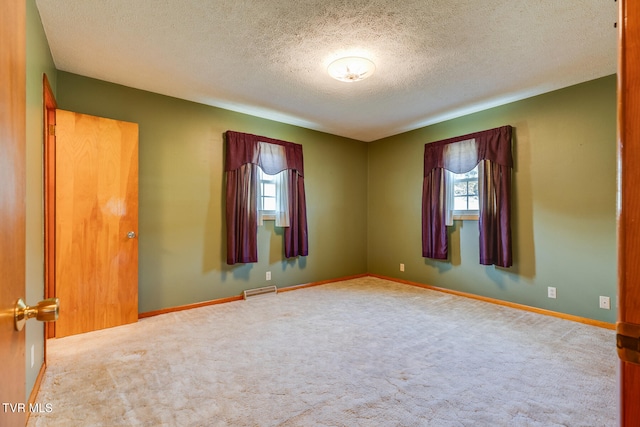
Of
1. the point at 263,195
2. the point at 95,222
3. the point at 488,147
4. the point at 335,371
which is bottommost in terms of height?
the point at 335,371

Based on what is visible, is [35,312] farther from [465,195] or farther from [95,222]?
[465,195]

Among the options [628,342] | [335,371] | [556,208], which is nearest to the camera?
[628,342]

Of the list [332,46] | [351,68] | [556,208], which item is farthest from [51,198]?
[556,208]

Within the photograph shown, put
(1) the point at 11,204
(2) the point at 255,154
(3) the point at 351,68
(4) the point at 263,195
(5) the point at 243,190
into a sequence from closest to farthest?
(1) the point at 11,204 < (3) the point at 351,68 < (5) the point at 243,190 < (2) the point at 255,154 < (4) the point at 263,195

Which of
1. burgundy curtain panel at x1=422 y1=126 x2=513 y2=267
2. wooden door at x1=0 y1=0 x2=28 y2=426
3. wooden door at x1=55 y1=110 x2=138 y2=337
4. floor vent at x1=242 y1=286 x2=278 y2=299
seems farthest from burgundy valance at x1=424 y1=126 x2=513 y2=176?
wooden door at x1=0 y1=0 x2=28 y2=426

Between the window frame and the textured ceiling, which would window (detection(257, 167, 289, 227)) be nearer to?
the window frame

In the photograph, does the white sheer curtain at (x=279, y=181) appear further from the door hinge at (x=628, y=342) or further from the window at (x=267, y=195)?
the door hinge at (x=628, y=342)

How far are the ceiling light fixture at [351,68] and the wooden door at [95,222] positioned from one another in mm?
2093

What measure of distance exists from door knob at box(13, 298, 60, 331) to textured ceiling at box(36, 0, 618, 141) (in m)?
2.04

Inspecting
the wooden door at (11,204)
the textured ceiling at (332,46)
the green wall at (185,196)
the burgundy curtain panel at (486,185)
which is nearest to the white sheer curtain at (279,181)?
the green wall at (185,196)

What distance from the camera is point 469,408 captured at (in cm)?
175

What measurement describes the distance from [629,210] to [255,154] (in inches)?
156

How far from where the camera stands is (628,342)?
0.48m

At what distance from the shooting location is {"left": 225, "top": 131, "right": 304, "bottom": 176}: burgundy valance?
3.93 metres
